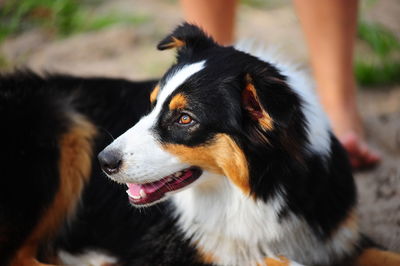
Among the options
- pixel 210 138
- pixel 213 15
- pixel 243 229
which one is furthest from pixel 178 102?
pixel 213 15

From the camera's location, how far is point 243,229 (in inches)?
91.4

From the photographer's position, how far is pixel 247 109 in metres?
2.13

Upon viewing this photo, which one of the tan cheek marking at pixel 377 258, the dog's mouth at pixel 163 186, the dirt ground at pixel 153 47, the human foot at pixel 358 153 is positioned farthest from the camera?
the dirt ground at pixel 153 47

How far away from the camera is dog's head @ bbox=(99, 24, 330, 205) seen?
2.11m

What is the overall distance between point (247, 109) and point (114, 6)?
13.6ft

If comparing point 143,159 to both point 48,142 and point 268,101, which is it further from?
point 48,142

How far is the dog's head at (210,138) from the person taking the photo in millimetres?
2109

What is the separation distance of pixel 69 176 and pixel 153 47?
2588mm

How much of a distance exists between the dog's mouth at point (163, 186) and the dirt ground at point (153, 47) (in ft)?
5.90

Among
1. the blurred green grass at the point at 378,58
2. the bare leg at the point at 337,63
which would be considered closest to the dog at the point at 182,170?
the bare leg at the point at 337,63

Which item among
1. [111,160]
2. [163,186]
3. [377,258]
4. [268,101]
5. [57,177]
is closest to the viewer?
[268,101]

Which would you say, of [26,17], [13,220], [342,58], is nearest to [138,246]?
[13,220]

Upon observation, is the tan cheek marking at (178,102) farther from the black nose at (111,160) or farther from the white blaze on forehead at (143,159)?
the black nose at (111,160)

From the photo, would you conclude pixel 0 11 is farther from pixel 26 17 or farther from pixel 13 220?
pixel 13 220
